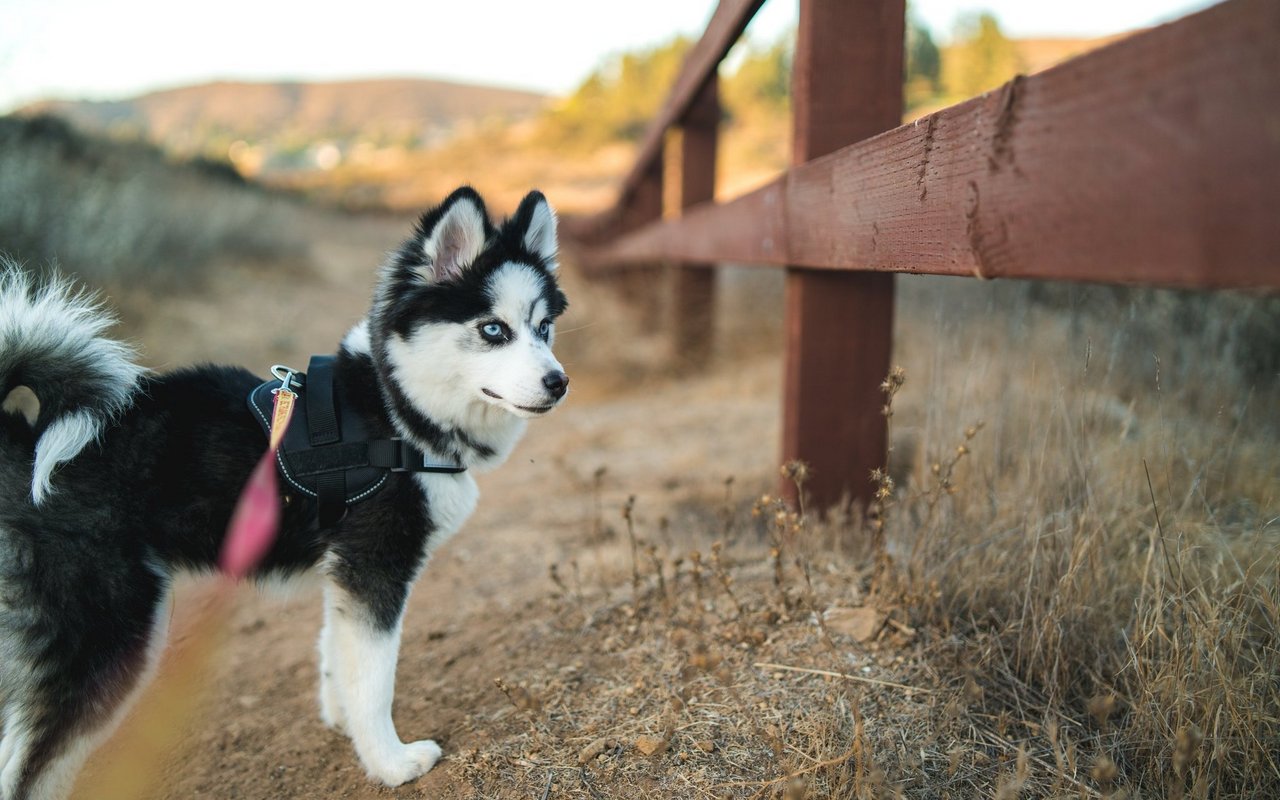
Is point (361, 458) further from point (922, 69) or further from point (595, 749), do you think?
point (922, 69)

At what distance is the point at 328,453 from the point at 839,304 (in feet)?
6.09

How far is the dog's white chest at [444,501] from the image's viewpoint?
2.56m

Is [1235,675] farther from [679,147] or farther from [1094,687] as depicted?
[679,147]

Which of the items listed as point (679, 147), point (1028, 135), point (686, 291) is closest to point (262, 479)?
point (1028, 135)

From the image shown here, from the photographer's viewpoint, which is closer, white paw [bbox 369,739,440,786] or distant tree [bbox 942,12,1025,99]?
white paw [bbox 369,739,440,786]

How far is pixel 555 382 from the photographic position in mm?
2529

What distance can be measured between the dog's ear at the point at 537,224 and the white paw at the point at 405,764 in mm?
1710

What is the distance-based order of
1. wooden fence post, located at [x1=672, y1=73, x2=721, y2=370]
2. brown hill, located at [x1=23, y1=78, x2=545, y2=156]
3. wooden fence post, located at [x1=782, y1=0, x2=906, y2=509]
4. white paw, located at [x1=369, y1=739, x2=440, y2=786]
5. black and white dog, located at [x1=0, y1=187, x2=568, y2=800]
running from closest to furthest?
black and white dog, located at [x1=0, y1=187, x2=568, y2=800]
white paw, located at [x1=369, y1=739, x2=440, y2=786]
wooden fence post, located at [x1=782, y1=0, x2=906, y2=509]
wooden fence post, located at [x1=672, y1=73, x2=721, y2=370]
brown hill, located at [x1=23, y1=78, x2=545, y2=156]

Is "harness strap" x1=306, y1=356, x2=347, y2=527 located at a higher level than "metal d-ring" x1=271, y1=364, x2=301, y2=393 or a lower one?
lower

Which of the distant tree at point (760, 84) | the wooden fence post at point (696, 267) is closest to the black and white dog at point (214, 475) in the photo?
A: the wooden fence post at point (696, 267)

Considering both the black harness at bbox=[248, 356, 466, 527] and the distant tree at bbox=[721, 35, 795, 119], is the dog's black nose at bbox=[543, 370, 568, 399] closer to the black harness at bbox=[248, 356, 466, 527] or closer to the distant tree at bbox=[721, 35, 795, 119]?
the black harness at bbox=[248, 356, 466, 527]

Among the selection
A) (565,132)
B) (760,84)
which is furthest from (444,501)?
(565,132)

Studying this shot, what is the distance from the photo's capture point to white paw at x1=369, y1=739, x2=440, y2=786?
233cm

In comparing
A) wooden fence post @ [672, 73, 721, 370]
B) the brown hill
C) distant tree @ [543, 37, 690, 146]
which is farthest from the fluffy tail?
the brown hill
